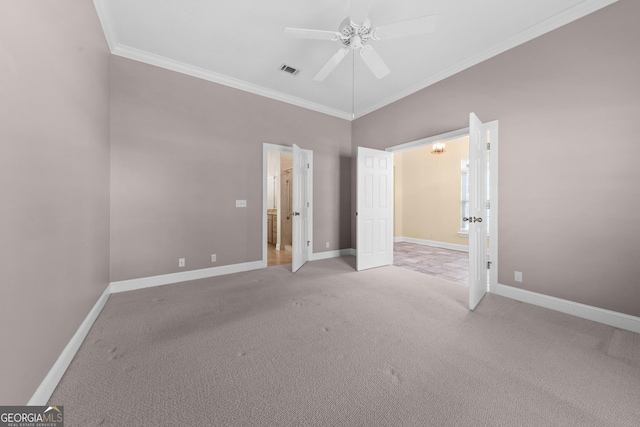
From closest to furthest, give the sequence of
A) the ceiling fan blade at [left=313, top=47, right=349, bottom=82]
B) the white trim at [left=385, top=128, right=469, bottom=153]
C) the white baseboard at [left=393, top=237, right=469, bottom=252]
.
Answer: the ceiling fan blade at [left=313, top=47, right=349, bottom=82] < the white trim at [left=385, top=128, right=469, bottom=153] < the white baseboard at [left=393, top=237, right=469, bottom=252]

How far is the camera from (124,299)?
2.74 meters

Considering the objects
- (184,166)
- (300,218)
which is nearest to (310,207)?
(300,218)

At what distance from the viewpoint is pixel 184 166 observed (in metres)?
3.40

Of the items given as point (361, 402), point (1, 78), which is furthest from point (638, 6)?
point (1, 78)

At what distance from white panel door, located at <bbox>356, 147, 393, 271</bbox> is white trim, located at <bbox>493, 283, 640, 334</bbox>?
71.5 inches

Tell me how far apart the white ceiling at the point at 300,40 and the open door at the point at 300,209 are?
1.27 metres

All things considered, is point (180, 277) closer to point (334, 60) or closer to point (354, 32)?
point (334, 60)

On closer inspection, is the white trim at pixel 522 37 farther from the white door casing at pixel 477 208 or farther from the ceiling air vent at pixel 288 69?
the ceiling air vent at pixel 288 69

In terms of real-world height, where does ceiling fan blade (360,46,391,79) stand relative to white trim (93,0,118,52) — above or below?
below

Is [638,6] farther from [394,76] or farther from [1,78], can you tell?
[1,78]

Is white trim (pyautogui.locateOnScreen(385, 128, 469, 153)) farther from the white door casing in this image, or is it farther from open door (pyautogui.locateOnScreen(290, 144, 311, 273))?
open door (pyautogui.locateOnScreen(290, 144, 311, 273))

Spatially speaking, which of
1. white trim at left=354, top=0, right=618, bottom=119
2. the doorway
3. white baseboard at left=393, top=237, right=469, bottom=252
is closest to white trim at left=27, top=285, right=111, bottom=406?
the doorway
